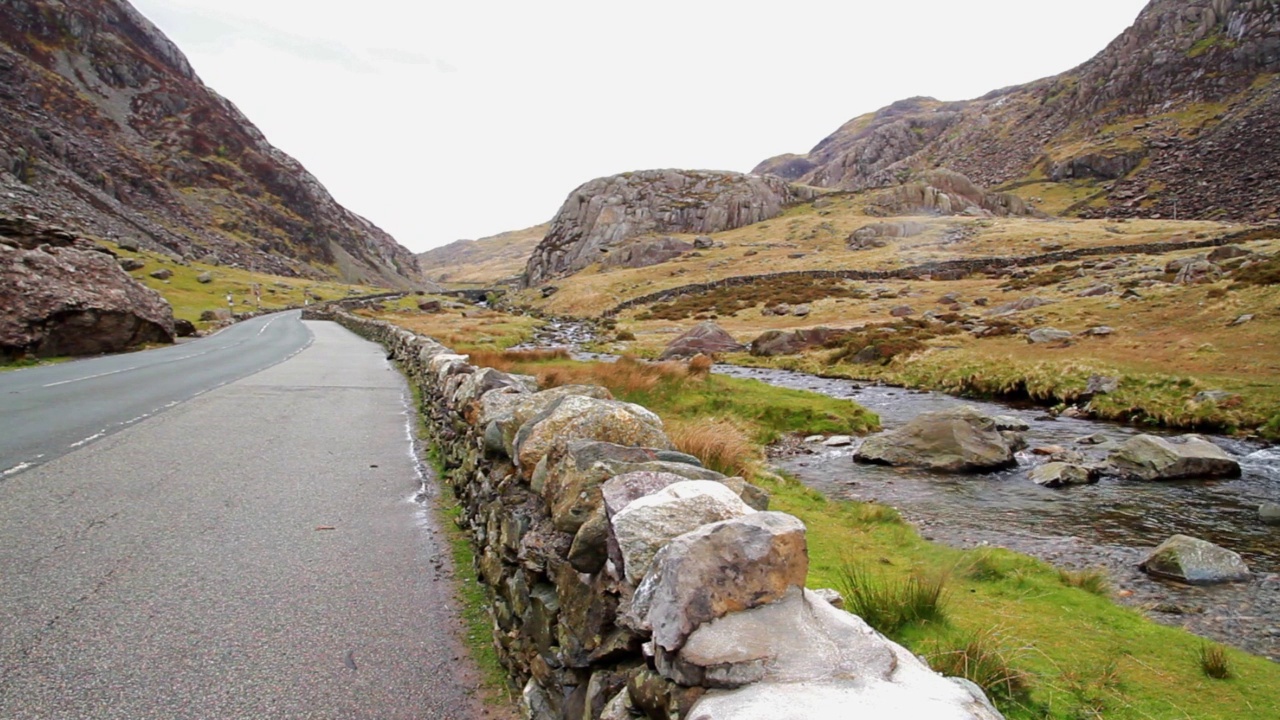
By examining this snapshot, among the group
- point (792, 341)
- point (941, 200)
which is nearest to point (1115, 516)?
point (792, 341)

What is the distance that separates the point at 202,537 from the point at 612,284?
72.4m

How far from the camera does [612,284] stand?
3083 inches

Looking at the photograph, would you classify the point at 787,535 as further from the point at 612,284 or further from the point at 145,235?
the point at 145,235

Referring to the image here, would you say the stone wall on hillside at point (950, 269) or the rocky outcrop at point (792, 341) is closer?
the rocky outcrop at point (792, 341)

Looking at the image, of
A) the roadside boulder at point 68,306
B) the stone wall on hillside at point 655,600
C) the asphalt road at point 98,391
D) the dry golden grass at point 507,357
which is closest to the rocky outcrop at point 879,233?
the dry golden grass at point 507,357

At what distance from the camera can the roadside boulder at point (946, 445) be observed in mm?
13000

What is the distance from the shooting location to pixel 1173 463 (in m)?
12.0

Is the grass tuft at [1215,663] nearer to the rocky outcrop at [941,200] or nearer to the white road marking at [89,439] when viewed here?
the white road marking at [89,439]

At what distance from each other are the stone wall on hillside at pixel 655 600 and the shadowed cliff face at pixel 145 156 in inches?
3635

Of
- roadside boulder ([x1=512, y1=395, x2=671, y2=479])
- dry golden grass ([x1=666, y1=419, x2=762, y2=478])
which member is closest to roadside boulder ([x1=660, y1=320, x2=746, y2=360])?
dry golden grass ([x1=666, y1=419, x2=762, y2=478])

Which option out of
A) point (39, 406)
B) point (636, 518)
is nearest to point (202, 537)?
point (636, 518)

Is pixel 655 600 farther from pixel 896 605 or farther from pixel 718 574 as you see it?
pixel 896 605

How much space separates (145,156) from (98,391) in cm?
13887

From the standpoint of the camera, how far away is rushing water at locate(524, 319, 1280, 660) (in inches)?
272
